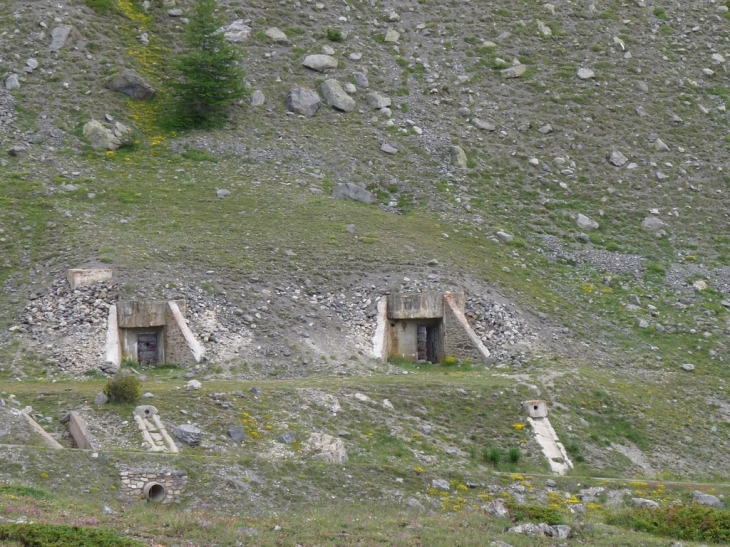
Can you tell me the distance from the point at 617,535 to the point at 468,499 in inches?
142

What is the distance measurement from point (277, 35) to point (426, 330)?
69.0 feet

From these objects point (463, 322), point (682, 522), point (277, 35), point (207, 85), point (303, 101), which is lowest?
point (682, 522)

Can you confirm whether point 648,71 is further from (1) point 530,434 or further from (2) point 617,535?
(2) point 617,535

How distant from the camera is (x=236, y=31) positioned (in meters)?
54.7

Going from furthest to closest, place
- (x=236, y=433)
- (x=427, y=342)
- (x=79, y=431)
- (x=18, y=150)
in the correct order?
(x=18, y=150) → (x=427, y=342) → (x=236, y=433) → (x=79, y=431)

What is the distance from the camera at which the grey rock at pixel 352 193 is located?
148ft

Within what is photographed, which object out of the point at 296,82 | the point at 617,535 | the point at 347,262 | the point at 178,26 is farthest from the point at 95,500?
the point at 178,26

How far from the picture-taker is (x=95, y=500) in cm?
2202

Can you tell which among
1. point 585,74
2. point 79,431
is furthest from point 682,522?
point 585,74

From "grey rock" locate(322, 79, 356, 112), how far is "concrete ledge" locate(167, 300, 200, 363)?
57.7 feet

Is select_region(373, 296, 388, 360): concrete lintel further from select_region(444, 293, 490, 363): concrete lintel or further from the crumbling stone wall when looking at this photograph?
the crumbling stone wall

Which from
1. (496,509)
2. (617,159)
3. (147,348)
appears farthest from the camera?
(617,159)

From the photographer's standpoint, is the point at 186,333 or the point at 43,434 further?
the point at 186,333

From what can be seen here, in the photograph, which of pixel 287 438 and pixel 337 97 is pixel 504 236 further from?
pixel 287 438
